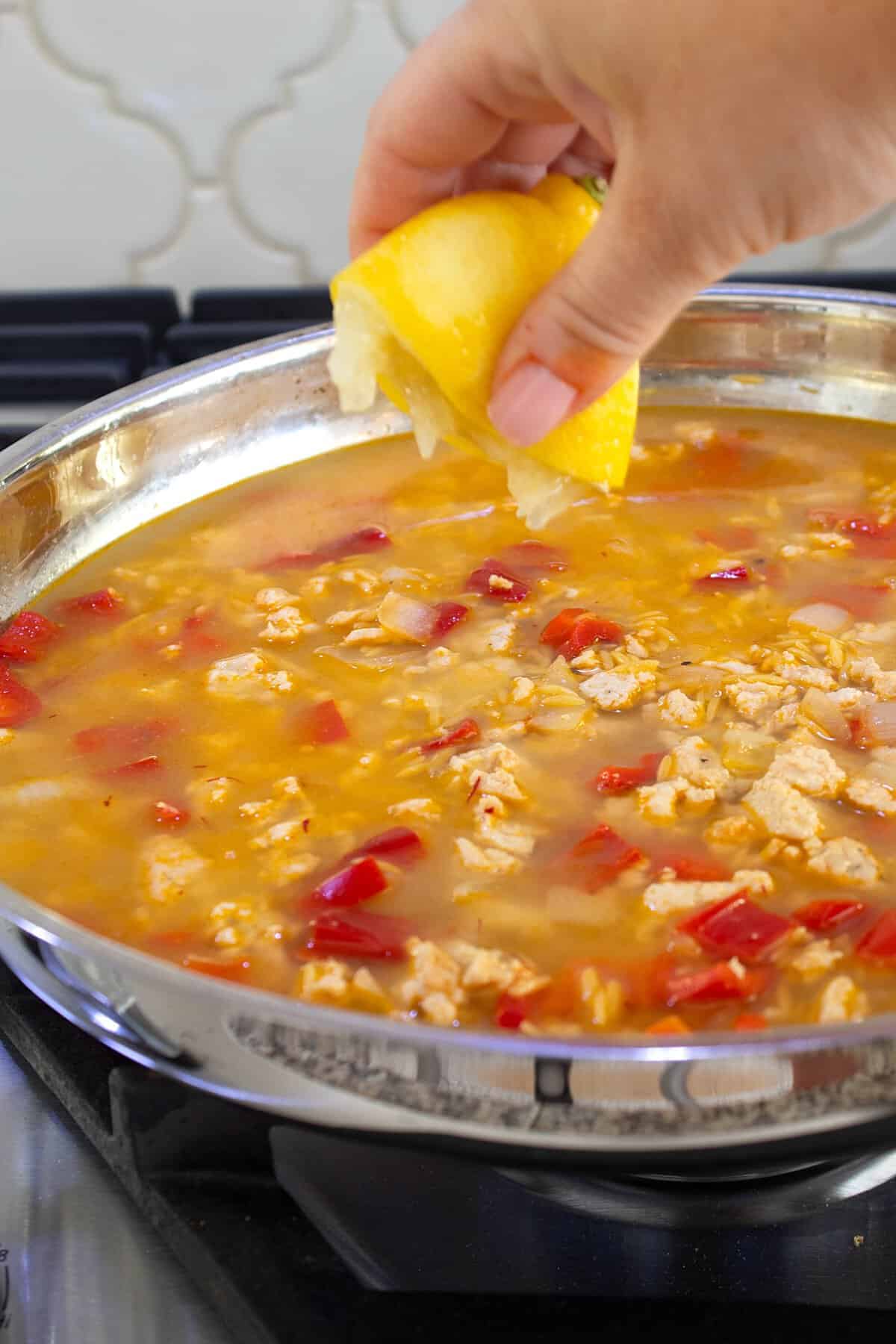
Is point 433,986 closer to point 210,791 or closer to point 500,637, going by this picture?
point 210,791

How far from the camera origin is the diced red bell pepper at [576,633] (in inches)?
59.7

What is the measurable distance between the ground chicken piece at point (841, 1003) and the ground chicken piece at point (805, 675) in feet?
1.34

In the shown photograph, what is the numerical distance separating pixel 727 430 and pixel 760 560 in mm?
353

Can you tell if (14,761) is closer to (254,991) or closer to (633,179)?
(254,991)

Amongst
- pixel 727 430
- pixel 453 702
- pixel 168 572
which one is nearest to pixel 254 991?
pixel 453 702

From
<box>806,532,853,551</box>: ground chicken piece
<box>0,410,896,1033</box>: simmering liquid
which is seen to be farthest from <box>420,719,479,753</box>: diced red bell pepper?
<box>806,532,853,551</box>: ground chicken piece

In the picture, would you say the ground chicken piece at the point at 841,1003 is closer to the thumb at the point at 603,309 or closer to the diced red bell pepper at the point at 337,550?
the thumb at the point at 603,309

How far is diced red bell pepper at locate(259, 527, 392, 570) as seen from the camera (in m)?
1.73

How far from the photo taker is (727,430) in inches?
77.7

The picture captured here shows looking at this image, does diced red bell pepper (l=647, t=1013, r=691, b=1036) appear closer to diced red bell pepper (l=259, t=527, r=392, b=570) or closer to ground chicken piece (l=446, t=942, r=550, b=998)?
ground chicken piece (l=446, t=942, r=550, b=998)

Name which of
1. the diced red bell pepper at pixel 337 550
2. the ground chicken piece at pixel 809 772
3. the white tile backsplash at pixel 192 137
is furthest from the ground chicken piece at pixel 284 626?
the white tile backsplash at pixel 192 137

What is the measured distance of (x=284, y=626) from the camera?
159cm

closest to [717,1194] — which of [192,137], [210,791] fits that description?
[210,791]

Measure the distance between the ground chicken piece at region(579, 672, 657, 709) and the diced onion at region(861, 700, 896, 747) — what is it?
8.0 inches
